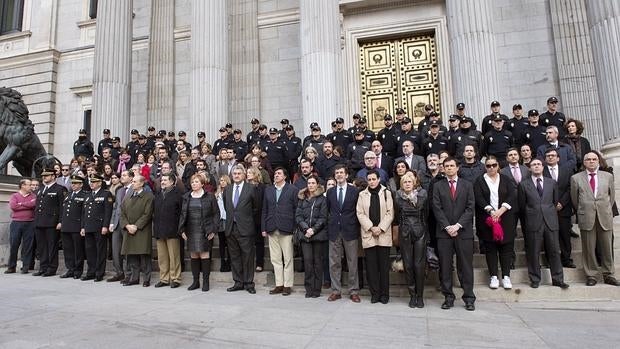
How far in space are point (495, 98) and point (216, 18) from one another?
29.3 ft

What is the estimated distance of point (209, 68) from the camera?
13211 millimetres

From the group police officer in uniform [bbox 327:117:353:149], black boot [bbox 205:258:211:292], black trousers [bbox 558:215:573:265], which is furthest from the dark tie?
black boot [bbox 205:258:211:292]

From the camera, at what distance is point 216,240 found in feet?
29.7

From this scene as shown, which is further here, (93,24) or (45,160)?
(93,24)

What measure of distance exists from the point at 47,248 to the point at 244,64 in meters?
9.84

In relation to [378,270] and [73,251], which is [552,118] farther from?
→ [73,251]

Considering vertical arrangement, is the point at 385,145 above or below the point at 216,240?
above

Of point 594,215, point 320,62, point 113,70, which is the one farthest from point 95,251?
point 594,215

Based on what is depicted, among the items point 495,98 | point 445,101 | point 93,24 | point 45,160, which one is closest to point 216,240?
point 45,160

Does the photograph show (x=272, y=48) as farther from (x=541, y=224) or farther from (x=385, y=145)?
(x=541, y=224)

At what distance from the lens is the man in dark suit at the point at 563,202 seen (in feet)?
21.6

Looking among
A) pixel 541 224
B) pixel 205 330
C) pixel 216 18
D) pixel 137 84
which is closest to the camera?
pixel 205 330

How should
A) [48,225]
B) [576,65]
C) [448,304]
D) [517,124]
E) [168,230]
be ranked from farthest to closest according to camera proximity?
[576,65]
[517,124]
[48,225]
[168,230]
[448,304]

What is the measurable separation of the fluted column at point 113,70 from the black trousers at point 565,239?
499 inches
